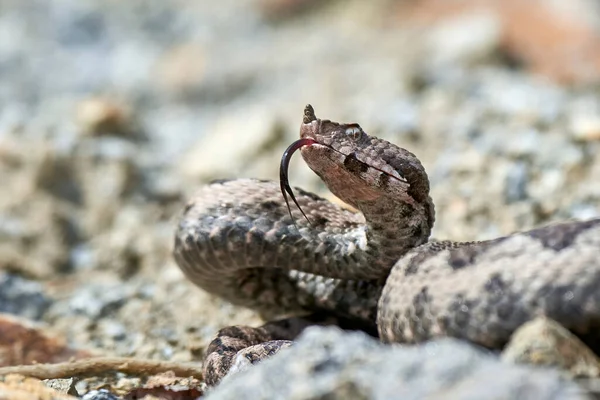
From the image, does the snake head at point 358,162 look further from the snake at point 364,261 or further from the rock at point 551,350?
the rock at point 551,350

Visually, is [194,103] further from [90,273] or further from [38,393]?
[38,393]

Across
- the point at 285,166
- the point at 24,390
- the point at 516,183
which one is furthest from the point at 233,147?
the point at 24,390

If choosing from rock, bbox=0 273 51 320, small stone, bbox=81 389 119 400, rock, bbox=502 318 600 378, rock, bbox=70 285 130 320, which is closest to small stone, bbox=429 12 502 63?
rock, bbox=70 285 130 320

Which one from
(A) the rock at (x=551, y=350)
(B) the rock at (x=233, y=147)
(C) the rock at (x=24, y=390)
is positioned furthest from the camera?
(B) the rock at (x=233, y=147)

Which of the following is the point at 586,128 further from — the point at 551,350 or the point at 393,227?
the point at 551,350

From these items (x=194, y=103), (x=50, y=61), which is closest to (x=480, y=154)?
(x=194, y=103)

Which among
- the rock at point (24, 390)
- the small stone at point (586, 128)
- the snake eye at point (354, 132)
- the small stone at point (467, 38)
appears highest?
the small stone at point (467, 38)

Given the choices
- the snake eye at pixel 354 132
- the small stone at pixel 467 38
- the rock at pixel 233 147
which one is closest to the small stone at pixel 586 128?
the small stone at pixel 467 38
